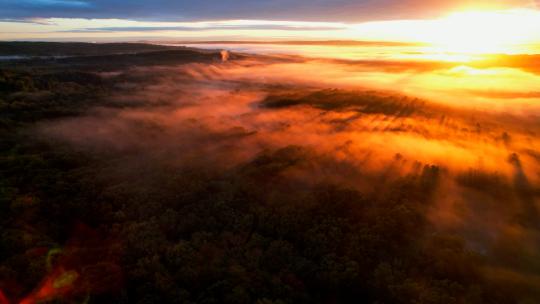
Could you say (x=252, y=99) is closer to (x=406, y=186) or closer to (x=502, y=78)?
(x=406, y=186)

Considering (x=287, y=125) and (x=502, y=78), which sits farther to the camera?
(x=502, y=78)

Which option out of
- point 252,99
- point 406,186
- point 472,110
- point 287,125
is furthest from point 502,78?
point 406,186

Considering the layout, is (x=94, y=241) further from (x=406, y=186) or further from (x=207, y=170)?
(x=406, y=186)

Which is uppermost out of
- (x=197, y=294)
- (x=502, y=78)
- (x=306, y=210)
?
(x=502, y=78)

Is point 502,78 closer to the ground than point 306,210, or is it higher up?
higher up

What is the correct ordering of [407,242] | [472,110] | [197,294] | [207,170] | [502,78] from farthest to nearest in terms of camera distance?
[502,78] → [472,110] → [207,170] → [407,242] → [197,294]

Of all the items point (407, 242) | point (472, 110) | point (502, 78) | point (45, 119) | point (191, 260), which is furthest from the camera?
point (502, 78)
